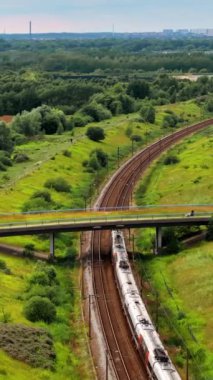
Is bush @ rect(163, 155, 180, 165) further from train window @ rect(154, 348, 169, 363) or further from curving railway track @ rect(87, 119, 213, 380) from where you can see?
train window @ rect(154, 348, 169, 363)

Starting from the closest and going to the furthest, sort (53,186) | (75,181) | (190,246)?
(190,246) < (53,186) < (75,181)

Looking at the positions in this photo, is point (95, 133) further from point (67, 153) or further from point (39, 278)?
point (39, 278)

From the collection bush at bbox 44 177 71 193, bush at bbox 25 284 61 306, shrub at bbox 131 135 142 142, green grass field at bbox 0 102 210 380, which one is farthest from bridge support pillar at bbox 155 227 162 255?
shrub at bbox 131 135 142 142

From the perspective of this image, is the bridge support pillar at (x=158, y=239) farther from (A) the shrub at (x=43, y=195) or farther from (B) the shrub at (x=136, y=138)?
(B) the shrub at (x=136, y=138)

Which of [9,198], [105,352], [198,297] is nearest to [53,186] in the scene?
[9,198]

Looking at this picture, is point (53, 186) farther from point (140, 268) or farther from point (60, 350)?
point (60, 350)

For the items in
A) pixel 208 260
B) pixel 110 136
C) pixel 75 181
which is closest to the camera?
pixel 208 260
